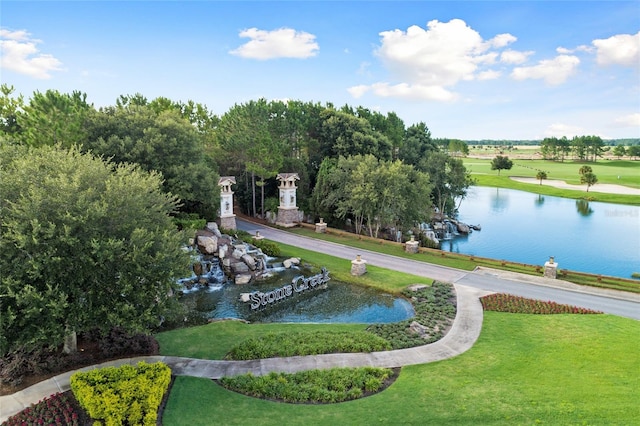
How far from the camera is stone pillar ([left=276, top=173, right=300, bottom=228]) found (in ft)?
135

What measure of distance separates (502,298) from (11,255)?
2019 centimetres

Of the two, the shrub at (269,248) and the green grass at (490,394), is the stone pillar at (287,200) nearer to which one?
the shrub at (269,248)

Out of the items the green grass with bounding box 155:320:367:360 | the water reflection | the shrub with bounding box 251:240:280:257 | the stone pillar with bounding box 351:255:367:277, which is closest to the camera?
the green grass with bounding box 155:320:367:360

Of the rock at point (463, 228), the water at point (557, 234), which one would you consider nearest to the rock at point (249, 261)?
the water at point (557, 234)

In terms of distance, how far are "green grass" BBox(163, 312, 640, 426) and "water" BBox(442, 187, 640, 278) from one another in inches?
785

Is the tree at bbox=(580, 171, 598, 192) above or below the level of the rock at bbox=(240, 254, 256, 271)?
above

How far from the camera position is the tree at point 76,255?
1141 cm

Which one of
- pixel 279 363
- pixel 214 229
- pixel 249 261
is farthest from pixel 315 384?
pixel 214 229

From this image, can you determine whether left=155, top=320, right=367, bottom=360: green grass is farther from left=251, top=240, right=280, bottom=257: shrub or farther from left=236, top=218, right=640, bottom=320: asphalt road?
left=251, top=240, right=280, bottom=257: shrub

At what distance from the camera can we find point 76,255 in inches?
482

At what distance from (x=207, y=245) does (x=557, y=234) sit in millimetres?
37415

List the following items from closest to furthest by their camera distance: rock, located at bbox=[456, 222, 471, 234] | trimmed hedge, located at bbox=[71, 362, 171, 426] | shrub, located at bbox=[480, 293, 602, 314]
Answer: trimmed hedge, located at bbox=[71, 362, 171, 426] < shrub, located at bbox=[480, 293, 602, 314] < rock, located at bbox=[456, 222, 471, 234]

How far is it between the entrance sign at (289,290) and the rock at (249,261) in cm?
390

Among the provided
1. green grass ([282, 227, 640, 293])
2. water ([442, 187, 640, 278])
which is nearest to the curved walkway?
green grass ([282, 227, 640, 293])
